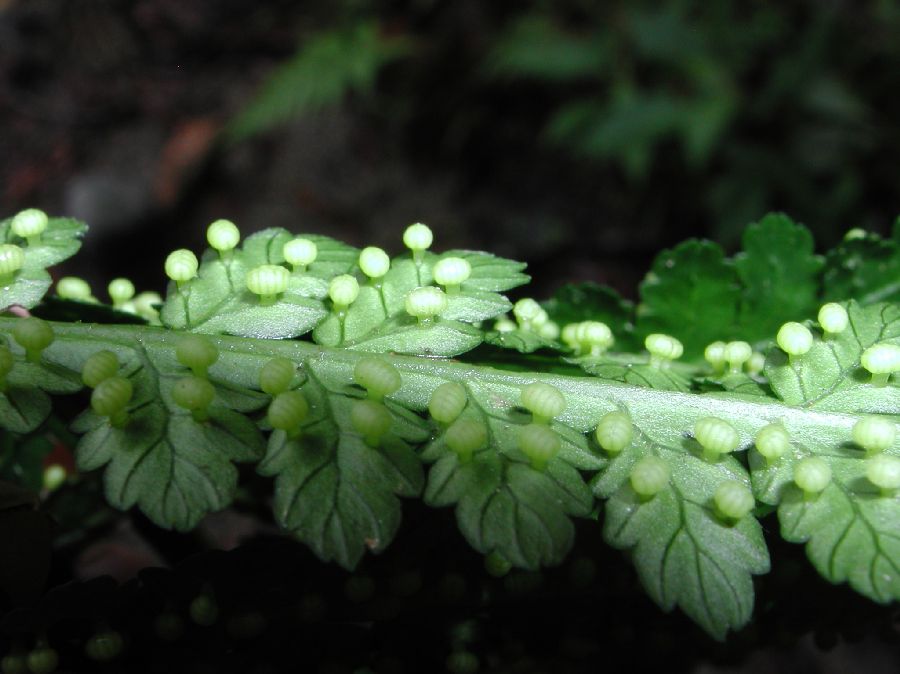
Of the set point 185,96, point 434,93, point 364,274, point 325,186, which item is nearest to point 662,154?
point 434,93

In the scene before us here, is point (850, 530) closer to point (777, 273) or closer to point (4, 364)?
point (777, 273)

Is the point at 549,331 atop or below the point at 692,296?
below

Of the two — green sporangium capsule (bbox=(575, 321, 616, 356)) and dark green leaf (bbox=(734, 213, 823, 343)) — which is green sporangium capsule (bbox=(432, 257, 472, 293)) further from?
dark green leaf (bbox=(734, 213, 823, 343))

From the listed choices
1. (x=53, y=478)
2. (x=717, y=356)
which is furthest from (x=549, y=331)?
(x=53, y=478)

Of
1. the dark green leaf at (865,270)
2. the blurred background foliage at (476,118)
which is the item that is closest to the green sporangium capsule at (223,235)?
the dark green leaf at (865,270)

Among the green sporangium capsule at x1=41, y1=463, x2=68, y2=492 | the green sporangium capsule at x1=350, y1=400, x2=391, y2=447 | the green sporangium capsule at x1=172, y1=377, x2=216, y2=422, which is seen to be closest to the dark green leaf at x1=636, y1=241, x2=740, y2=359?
the green sporangium capsule at x1=350, y1=400, x2=391, y2=447

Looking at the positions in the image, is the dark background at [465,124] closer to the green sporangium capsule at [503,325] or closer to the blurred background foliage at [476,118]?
Answer: the blurred background foliage at [476,118]
